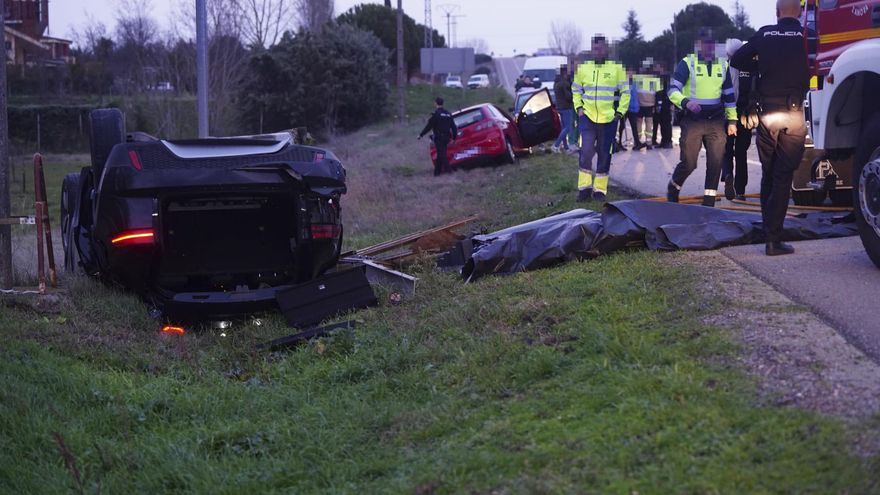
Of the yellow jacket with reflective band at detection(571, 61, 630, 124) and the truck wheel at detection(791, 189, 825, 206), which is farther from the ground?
the yellow jacket with reflective band at detection(571, 61, 630, 124)

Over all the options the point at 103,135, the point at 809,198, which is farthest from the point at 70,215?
the point at 809,198

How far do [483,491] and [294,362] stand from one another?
3.24 meters

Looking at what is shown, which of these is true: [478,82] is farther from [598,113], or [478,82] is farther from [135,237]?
[135,237]

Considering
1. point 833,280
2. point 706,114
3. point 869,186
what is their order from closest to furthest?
point 833,280 < point 869,186 < point 706,114

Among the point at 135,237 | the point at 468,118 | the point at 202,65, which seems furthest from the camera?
the point at 468,118

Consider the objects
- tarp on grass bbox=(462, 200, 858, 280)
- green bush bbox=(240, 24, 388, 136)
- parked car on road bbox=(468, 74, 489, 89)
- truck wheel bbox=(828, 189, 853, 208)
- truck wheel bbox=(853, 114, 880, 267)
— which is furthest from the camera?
parked car on road bbox=(468, 74, 489, 89)

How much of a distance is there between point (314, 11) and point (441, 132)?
4333cm

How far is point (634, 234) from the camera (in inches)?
337

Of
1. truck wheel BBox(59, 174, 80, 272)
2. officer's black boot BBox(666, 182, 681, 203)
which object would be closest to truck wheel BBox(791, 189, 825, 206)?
officer's black boot BBox(666, 182, 681, 203)

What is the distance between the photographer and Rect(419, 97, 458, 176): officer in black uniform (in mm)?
22344

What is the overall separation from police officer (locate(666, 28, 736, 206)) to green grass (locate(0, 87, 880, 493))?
2.54m

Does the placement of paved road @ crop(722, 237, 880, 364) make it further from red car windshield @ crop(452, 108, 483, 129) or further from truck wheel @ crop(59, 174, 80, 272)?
red car windshield @ crop(452, 108, 483, 129)

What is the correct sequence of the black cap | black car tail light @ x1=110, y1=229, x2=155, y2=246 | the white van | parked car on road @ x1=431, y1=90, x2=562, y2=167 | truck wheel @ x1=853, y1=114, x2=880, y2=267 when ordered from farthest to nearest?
the white van → parked car on road @ x1=431, y1=90, x2=562, y2=167 → the black cap → black car tail light @ x1=110, y1=229, x2=155, y2=246 → truck wheel @ x1=853, y1=114, x2=880, y2=267

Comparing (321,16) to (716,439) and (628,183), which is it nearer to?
(628,183)
